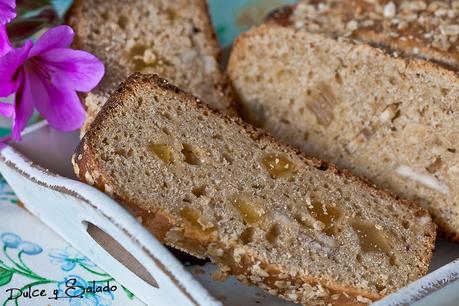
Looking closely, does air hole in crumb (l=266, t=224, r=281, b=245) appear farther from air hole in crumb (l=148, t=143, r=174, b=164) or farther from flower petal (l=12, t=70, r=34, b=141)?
flower petal (l=12, t=70, r=34, b=141)

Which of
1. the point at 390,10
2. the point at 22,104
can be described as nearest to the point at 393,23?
the point at 390,10

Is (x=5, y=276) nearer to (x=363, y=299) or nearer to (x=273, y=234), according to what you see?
(x=273, y=234)

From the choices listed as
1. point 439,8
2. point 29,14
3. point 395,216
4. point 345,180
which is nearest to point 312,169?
point 345,180

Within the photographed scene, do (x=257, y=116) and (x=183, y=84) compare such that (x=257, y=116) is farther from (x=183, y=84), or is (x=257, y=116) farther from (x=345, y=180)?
(x=345, y=180)

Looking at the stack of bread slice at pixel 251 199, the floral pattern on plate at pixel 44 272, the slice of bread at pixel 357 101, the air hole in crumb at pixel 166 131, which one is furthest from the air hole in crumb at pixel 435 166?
the floral pattern on plate at pixel 44 272

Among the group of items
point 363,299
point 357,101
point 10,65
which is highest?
point 10,65

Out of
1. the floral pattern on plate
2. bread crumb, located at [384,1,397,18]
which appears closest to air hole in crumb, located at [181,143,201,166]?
the floral pattern on plate

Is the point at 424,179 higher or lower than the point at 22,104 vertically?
lower
